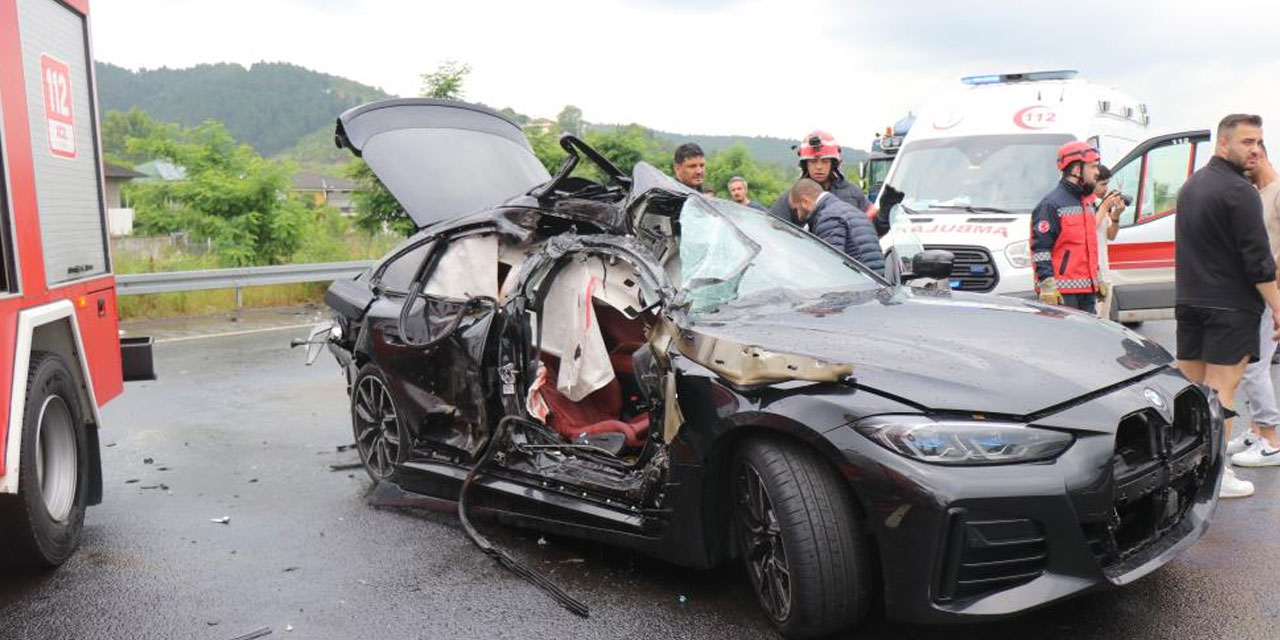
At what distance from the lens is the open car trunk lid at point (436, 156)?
589cm

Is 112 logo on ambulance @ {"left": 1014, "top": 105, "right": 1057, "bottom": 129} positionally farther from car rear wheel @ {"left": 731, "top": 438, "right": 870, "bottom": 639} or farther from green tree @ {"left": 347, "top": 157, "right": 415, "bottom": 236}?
green tree @ {"left": 347, "top": 157, "right": 415, "bottom": 236}

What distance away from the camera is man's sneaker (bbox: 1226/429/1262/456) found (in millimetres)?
5656

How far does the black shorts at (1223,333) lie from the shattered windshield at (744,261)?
72.5 inches

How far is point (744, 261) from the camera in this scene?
14.4ft

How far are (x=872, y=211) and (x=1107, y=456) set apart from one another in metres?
4.85

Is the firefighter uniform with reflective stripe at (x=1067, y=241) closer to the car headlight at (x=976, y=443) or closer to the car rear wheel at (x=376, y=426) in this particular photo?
the car headlight at (x=976, y=443)

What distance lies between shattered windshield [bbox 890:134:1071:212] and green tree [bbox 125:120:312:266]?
1249 centimetres

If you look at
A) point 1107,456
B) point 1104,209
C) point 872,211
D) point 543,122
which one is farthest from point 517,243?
point 543,122

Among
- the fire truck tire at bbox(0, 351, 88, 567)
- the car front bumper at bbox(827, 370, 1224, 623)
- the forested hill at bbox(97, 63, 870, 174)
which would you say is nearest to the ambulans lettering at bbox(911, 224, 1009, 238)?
the car front bumper at bbox(827, 370, 1224, 623)

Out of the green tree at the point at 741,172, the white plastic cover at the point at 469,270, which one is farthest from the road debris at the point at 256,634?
the green tree at the point at 741,172

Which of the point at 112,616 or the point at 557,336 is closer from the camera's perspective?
the point at 112,616

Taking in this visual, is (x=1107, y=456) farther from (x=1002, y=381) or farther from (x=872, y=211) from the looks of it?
(x=872, y=211)

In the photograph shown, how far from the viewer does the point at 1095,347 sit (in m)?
3.77

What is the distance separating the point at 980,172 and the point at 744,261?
641cm
